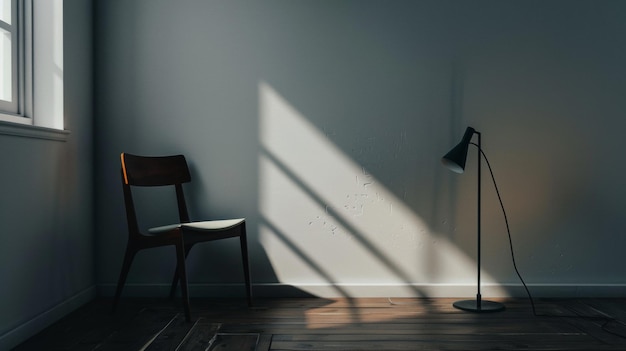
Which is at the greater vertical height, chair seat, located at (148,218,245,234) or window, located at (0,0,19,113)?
window, located at (0,0,19,113)

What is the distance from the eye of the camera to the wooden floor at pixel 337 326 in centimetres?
246

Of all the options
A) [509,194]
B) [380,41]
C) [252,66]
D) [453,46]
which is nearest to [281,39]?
[252,66]

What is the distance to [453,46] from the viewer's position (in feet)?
11.2

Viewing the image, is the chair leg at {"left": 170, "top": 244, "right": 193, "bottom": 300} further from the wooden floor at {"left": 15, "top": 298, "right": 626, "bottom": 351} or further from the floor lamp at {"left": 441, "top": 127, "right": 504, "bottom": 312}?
the floor lamp at {"left": 441, "top": 127, "right": 504, "bottom": 312}

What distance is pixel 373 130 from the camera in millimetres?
3426

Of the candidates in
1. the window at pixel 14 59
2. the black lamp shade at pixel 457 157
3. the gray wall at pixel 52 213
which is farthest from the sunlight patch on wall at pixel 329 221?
the window at pixel 14 59

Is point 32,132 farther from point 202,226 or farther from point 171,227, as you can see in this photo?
point 202,226

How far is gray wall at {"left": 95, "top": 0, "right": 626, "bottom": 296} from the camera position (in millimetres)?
3406

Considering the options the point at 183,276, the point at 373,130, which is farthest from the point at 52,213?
the point at 373,130

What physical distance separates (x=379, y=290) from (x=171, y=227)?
1286 mm

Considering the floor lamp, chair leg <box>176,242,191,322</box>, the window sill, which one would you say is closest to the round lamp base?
the floor lamp

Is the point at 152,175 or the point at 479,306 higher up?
the point at 152,175

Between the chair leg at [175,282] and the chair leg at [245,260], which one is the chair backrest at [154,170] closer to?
the chair leg at [175,282]

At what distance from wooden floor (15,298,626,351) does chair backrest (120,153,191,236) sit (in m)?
0.51
